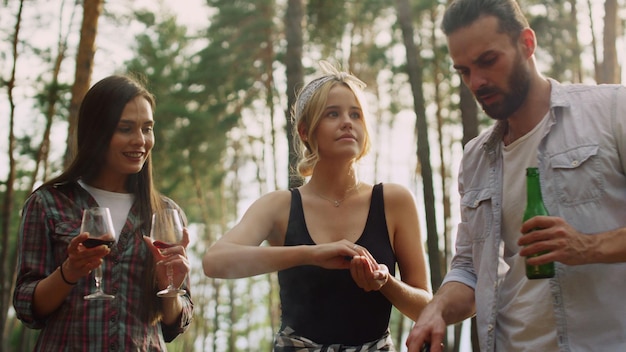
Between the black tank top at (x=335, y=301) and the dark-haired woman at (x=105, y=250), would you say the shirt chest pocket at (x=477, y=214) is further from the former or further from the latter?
the dark-haired woman at (x=105, y=250)

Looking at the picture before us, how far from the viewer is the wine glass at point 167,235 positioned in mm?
3223

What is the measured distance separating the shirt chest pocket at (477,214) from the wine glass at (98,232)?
160cm

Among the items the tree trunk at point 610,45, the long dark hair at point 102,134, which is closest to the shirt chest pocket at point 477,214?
the long dark hair at point 102,134

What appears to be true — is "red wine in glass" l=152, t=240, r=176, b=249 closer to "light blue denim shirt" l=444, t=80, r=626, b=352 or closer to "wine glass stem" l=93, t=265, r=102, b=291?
"wine glass stem" l=93, t=265, r=102, b=291

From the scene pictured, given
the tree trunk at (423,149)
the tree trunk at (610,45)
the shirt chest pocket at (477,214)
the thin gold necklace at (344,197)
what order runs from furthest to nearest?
the tree trunk at (610,45) < the tree trunk at (423,149) < the thin gold necklace at (344,197) < the shirt chest pocket at (477,214)

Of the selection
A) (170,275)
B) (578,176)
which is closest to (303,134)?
(170,275)

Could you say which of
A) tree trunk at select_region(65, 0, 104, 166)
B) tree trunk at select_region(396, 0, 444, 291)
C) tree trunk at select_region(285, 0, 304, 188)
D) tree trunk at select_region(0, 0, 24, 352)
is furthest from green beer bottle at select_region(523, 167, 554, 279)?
tree trunk at select_region(0, 0, 24, 352)

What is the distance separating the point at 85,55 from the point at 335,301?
6931 mm

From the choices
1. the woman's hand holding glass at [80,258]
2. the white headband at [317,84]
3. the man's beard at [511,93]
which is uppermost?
the white headband at [317,84]

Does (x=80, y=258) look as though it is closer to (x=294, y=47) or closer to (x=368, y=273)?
(x=368, y=273)

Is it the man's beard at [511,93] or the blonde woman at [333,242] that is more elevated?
the man's beard at [511,93]

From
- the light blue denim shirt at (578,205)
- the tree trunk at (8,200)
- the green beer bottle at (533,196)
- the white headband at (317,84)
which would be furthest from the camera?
the tree trunk at (8,200)

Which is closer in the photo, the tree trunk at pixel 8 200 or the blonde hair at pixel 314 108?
the blonde hair at pixel 314 108

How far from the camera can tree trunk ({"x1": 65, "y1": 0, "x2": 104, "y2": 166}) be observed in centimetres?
875
